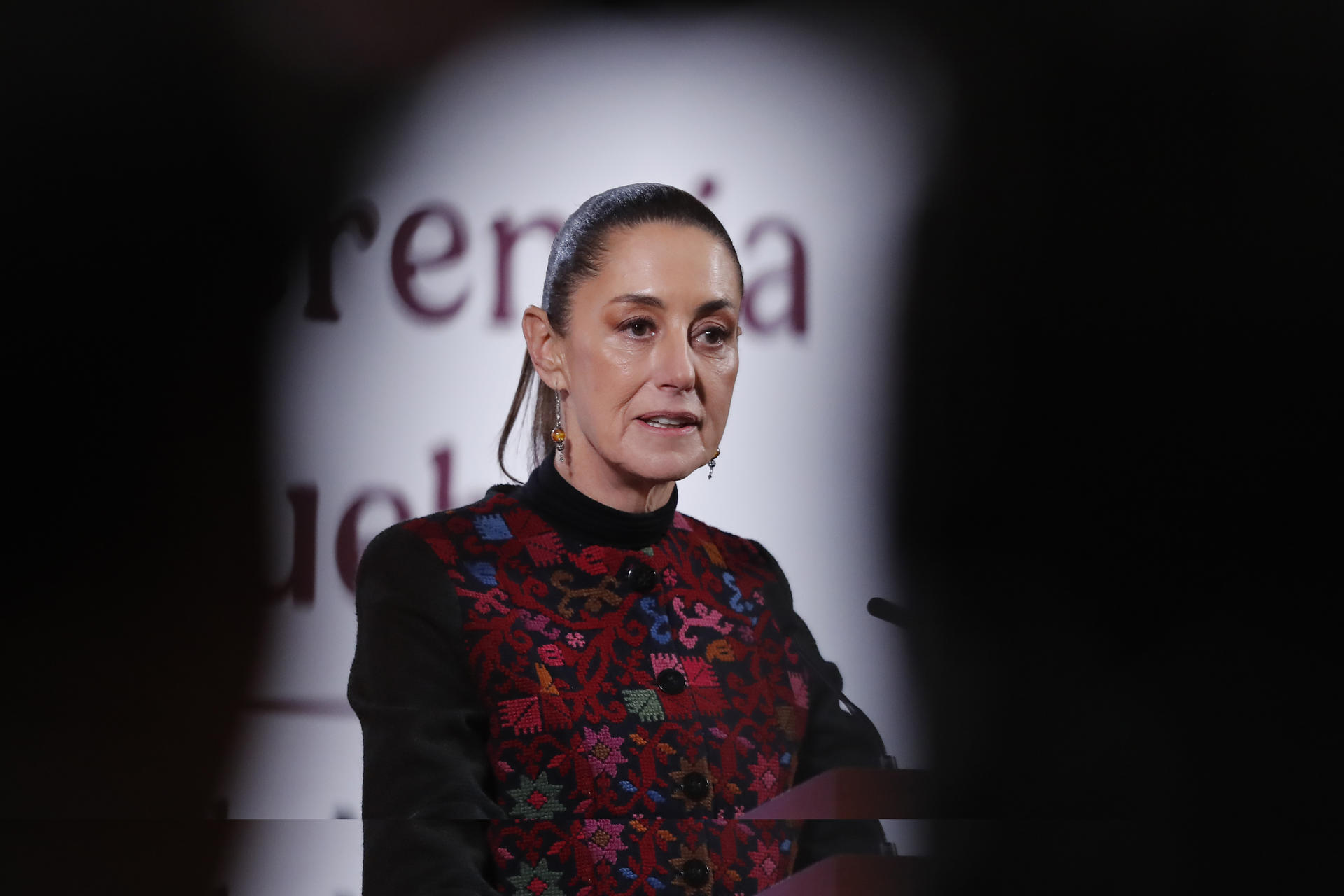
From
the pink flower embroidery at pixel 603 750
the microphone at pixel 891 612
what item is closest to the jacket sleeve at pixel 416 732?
the pink flower embroidery at pixel 603 750

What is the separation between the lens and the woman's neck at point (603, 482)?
156cm

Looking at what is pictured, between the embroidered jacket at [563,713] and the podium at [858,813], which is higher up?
the embroidered jacket at [563,713]

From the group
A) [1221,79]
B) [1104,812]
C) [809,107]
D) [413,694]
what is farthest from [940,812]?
[1221,79]

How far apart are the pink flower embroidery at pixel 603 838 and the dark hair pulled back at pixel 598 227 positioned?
488 mm

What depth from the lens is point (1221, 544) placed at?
6.46ft

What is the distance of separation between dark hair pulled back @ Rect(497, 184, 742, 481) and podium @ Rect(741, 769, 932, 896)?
0.55 meters

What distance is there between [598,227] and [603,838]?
0.71m

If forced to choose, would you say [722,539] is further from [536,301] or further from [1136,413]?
[1136,413]

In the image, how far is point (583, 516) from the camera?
1528mm

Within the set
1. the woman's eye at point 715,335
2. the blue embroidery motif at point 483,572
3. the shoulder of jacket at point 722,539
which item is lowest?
the blue embroidery motif at point 483,572

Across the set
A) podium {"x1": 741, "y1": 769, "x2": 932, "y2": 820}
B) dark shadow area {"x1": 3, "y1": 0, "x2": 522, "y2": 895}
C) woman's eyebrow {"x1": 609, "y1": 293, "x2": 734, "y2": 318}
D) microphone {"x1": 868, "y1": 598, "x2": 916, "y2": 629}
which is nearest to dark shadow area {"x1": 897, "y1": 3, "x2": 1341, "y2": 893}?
microphone {"x1": 868, "y1": 598, "x2": 916, "y2": 629}

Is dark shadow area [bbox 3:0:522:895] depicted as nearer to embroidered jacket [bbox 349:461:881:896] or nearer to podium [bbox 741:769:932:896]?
embroidered jacket [bbox 349:461:881:896]

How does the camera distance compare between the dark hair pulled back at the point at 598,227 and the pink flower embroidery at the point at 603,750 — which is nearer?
the pink flower embroidery at the point at 603,750

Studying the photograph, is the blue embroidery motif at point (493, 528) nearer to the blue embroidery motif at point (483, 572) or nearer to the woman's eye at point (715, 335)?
the blue embroidery motif at point (483, 572)
